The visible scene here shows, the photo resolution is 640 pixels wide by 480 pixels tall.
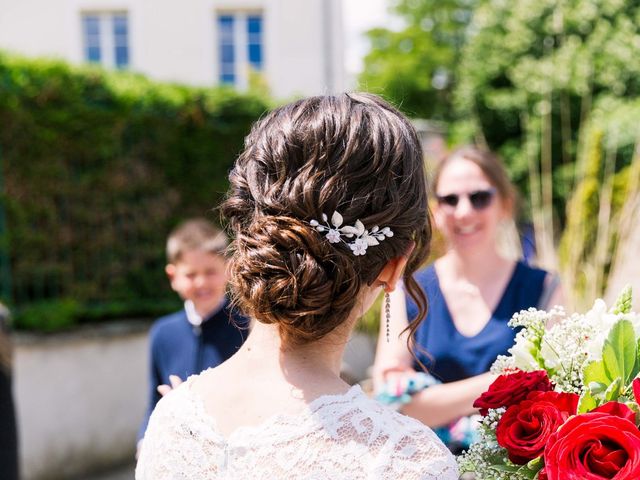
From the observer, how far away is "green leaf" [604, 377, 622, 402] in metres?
1.38

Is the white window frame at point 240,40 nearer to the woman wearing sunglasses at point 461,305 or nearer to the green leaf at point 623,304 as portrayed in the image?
the woman wearing sunglasses at point 461,305

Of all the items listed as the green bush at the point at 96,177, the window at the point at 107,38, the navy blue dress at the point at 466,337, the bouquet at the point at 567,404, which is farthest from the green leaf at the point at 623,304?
the window at the point at 107,38

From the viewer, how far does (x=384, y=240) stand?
144 cm

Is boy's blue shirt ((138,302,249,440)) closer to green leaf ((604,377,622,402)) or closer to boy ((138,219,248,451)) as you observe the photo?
boy ((138,219,248,451))

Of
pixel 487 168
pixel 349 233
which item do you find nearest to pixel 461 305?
pixel 487 168

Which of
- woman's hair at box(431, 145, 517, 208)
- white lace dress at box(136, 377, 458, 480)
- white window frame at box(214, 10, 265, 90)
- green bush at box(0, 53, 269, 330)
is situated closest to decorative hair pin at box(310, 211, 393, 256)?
white lace dress at box(136, 377, 458, 480)

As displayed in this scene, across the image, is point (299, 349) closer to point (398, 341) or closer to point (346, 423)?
point (346, 423)

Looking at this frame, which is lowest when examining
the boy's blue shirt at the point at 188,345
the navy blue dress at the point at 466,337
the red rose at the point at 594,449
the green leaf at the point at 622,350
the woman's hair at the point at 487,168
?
the boy's blue shirt at the point at 188,345

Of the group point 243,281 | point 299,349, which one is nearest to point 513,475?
point 299,349

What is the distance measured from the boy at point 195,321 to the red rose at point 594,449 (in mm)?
1884

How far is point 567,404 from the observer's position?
55.6 inches

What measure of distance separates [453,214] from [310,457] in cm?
190

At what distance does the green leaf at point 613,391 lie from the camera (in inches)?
54.2

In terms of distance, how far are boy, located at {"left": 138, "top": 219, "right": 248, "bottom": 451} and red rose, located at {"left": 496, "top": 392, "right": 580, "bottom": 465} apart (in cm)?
174
